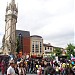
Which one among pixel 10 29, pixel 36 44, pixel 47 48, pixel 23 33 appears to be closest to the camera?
pixel 10 29

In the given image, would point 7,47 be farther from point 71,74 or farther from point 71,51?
point 71,74

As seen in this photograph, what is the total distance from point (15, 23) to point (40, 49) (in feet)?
51.0

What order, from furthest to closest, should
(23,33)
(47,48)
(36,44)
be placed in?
(47,48) → (23,33) → (36,44)

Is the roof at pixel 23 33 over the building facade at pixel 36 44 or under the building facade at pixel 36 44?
over

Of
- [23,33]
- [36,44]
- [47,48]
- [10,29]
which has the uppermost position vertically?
[23,33]

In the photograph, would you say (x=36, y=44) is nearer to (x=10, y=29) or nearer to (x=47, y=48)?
(x=10, y=29)

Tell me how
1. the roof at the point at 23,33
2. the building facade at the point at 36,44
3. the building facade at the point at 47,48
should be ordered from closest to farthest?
the building facade at the point at 36,44 → the roof at the point at 23,33 → the building facade at the point at 47,48

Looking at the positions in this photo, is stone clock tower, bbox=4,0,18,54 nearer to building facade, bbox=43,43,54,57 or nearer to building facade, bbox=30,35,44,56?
building facade, bbox=30,35,44,56

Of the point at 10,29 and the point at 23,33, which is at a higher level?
the point at 23,33

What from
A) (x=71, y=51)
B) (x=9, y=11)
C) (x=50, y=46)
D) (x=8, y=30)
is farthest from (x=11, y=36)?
(x=50, y=46)

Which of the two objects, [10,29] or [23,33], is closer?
[10,29]

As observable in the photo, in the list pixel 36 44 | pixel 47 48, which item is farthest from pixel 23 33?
pixel 47 48

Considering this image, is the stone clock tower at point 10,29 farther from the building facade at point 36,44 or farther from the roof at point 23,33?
the roof at point 23,33

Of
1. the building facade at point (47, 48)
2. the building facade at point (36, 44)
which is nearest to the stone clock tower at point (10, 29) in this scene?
the building facade at point (36, 44)
